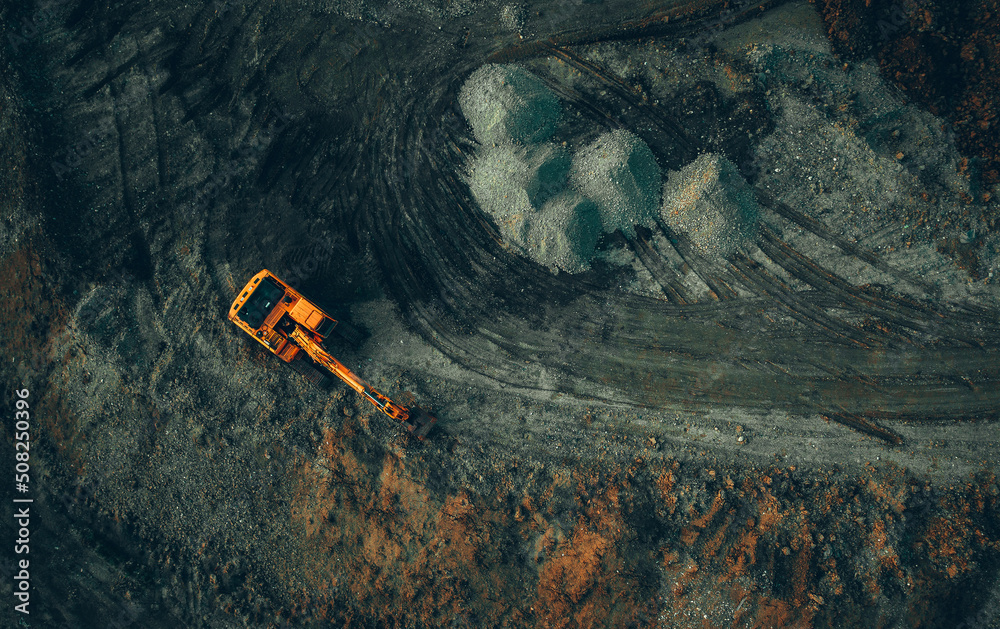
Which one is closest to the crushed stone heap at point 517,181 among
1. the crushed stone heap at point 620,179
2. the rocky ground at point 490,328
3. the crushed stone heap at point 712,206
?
the rocky ground at point 490,328

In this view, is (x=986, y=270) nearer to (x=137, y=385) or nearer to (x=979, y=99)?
(x=979, y=99)

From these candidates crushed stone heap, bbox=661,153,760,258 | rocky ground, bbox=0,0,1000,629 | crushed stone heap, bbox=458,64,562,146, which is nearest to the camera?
rocky ground, bbox=0,0,1000,629

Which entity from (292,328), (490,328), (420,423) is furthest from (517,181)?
(292,328)

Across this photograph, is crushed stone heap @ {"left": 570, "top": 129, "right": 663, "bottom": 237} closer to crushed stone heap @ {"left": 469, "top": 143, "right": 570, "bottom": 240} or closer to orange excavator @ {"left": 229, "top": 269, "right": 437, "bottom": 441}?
crushed stone heap @ {"left": 469, "top": 143, "right": 570, "bottom": 240}

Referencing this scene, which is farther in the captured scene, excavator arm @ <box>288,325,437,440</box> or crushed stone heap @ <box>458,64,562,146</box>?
crushed stone heap @ <box>458,64,562,146</box>

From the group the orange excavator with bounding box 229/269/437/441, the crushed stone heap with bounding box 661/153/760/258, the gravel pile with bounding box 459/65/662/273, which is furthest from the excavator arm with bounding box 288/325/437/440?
the crushed stone heap with bounding box 661/153/760/258

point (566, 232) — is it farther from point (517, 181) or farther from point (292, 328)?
point (292, 328)
